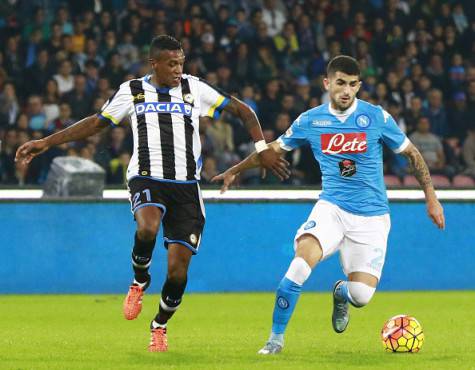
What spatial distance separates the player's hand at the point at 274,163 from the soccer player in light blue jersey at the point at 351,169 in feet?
0.43

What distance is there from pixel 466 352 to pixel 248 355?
1.55 m

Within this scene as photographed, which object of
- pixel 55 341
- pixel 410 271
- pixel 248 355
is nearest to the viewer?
pixel 248 355

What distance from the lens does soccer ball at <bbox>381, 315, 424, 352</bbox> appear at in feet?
29.1

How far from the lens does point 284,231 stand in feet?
50.0

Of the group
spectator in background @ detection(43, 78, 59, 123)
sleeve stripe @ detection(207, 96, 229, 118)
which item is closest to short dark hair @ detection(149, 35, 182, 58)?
sleeve stripe @ detection(207, 96, 229, 118)

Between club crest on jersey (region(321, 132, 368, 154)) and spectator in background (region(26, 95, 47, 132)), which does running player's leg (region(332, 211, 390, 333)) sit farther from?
spectator in background (region(26, 95, 47, 132))

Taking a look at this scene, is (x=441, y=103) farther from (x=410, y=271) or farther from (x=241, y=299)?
(x=241, y=299)

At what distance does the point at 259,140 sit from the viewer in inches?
351

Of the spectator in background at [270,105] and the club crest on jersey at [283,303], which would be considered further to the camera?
the spectator in background at [270,105]

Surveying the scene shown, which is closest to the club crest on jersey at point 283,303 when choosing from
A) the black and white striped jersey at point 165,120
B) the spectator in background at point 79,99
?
the black and white striped jersey at point 165,120

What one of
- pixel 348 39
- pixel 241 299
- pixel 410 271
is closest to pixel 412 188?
pixel 410 271

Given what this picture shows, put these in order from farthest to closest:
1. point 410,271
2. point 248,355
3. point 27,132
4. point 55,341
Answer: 1. point 27,132
2. point 410,271
3. point 55,341
4. point 248,355

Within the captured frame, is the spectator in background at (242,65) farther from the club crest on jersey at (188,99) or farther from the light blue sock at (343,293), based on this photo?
the club crest on jersey at (188,99)

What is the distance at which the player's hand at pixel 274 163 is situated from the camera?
8753 millimetres
